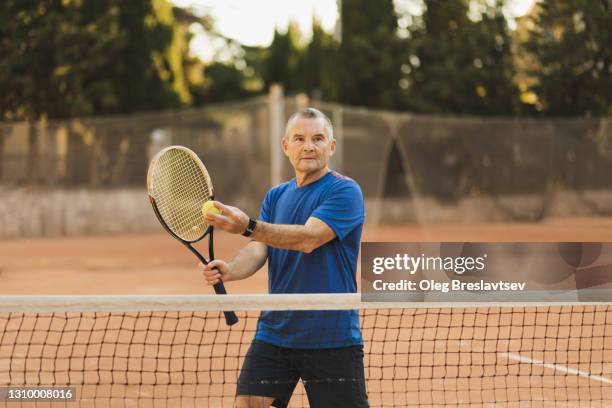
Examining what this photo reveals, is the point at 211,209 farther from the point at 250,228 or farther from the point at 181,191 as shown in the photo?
the point at 181,191

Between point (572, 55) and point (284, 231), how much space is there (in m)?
17.5

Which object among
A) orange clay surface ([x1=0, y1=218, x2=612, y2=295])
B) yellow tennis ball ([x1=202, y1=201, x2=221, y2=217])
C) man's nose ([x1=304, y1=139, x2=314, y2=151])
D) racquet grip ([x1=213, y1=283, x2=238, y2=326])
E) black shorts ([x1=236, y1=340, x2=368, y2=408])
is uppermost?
man's nose ([x1=304, y1=139, x2=314, y2=151])

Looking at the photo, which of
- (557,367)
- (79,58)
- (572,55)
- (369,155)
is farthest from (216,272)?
(79,58)

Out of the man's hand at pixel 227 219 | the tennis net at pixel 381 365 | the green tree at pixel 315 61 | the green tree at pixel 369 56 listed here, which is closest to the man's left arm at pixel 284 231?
the man's hand at pixel 227 219

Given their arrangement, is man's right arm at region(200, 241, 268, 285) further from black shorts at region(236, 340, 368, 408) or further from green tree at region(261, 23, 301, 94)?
green tree at region(261, 23, 301, 94)

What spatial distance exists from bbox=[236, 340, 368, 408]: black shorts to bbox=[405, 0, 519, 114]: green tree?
21.1 m

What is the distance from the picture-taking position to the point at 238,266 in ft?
11.0

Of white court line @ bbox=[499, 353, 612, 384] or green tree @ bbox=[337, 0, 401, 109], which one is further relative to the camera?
green tree @ bbox=[337, 0, 401, 109]

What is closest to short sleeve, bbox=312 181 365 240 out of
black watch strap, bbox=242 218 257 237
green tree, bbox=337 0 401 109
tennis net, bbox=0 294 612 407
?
black watch strap, bbox=242 218 257 237

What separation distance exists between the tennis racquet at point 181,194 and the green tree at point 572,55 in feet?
53.0

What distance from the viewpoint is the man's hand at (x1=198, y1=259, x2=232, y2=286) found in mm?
3256

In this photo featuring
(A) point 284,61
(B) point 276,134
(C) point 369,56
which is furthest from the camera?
(A) point 284,61

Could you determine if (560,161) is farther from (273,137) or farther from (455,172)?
(273,137)

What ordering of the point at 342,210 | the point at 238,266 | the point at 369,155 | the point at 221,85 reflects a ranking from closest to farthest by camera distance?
the point at 342,210 < the point at 238,266 < the point at 369,155 < the point at 221,85
